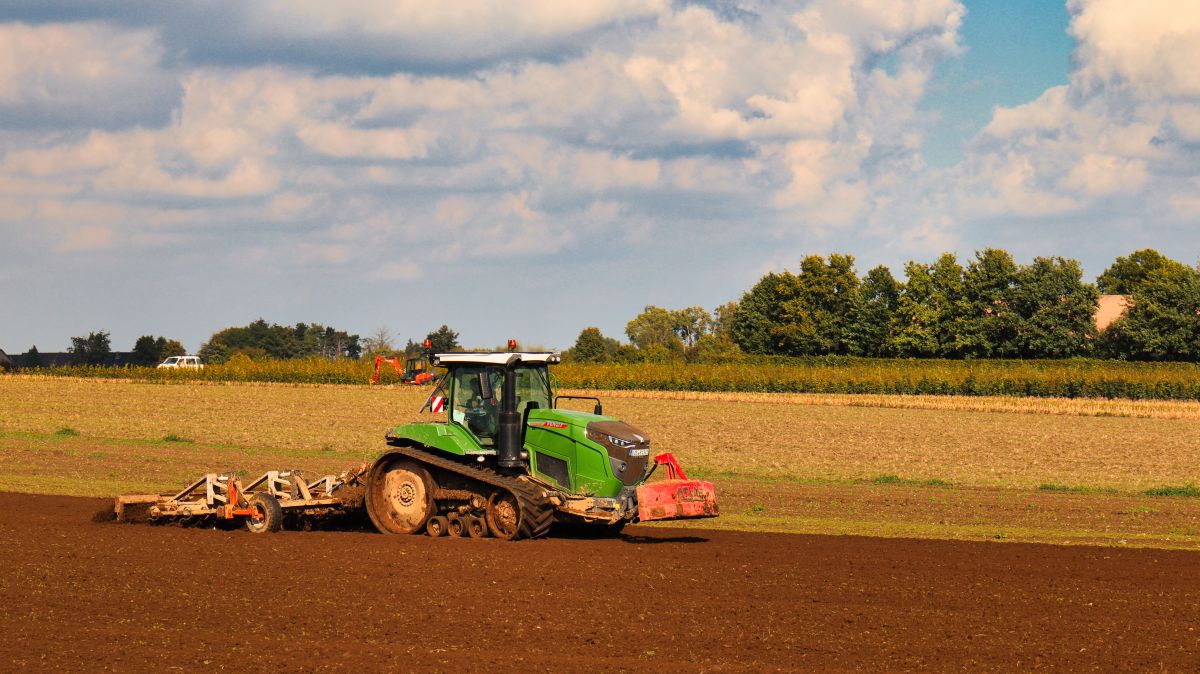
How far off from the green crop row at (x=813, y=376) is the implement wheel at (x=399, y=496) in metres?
50.9

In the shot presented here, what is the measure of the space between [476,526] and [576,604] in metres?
4.36

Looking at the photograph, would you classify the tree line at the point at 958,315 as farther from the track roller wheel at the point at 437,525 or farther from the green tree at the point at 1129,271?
the track roller wheel at the point at 437,525

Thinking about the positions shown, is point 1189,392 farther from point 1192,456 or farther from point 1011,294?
point 1192,456

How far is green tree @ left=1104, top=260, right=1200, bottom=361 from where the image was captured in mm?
80938

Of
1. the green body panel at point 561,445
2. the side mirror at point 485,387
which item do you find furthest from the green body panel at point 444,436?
the side mirror at point 485,387

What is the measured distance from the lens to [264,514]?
1594cm

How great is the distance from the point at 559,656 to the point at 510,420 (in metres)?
6.11

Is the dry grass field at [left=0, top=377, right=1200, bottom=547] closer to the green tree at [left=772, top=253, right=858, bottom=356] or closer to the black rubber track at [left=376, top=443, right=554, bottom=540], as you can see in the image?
the black rubber track at [left=376, top=443, right=554, bottom=540]

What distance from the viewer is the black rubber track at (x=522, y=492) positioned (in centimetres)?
1473

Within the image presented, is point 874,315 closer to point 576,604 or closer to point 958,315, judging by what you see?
point 958,315

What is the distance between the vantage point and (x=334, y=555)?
45.5 feet

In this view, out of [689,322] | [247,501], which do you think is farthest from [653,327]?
[247,501]

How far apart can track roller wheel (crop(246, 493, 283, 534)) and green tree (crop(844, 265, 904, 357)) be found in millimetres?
80826

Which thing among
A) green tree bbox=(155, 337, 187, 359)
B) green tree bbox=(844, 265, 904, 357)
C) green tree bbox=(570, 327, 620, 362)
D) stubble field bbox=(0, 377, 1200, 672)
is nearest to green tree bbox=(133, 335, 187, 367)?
green tree bbox=(155, 337, 187, 359)
